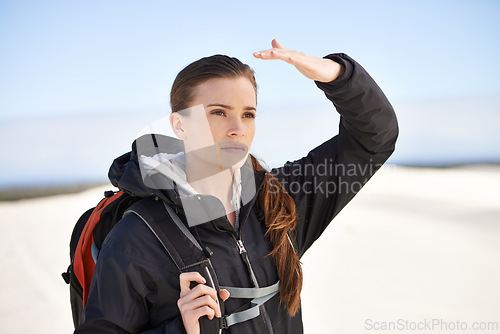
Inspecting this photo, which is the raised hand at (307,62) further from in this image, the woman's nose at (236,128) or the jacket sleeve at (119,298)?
the jacket sleeve at (119,298)

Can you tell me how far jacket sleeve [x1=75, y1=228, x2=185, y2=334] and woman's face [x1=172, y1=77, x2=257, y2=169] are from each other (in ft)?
1.86

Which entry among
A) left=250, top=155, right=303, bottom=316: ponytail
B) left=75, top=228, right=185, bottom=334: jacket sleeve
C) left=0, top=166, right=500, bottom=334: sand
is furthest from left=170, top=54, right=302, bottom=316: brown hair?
left=0, top=166, right=500, bottom=334: sand

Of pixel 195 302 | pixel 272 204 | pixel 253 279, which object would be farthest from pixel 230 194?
pixel 195 302

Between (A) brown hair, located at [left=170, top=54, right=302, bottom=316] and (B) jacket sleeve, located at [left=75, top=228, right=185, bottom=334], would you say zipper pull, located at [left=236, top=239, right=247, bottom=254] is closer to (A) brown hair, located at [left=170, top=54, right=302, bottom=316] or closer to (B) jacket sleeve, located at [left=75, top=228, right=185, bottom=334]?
(A) brown hair, located at [left=170, top=54, right=302, bottom=316]

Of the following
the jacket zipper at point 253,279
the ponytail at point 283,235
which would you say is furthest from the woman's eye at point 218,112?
the jacket zipper at point 253,279

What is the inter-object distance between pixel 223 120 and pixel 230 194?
0.36 meters

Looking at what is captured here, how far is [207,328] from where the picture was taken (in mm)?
1874

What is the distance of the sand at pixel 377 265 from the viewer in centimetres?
651

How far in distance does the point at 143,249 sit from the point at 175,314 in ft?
0.92

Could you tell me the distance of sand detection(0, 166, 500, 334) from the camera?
6.51 metres

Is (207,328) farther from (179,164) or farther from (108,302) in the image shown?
(179,164)

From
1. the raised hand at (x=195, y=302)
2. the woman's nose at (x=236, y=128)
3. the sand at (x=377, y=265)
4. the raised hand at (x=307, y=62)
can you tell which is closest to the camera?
the raised hand at (x=195, y=302)

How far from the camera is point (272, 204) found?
Result: 7.73 feet

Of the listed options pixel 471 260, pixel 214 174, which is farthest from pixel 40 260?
pixel 214 174
